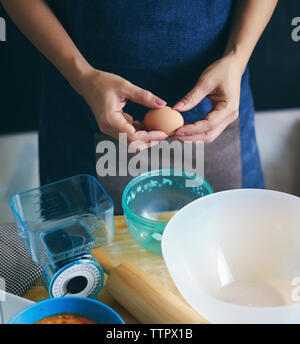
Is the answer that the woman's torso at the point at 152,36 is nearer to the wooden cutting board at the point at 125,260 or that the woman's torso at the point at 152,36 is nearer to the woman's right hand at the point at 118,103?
the woman's right hand at the point at 118,103

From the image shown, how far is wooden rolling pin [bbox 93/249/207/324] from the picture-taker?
64 centimetres

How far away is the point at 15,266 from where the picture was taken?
2.50 ft

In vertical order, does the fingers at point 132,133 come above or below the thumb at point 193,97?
below

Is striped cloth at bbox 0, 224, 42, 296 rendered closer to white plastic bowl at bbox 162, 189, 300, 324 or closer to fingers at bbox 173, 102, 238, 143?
white plastic bowl at bbox 162, 189, 300, 324

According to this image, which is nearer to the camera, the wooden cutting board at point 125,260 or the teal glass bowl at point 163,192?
the wooden cutting board at point 125,260

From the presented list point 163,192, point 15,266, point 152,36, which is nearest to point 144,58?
point 152,36

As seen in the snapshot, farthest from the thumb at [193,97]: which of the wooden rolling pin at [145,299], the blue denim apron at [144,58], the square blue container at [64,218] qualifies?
the wooden rolling pin at [145,299]

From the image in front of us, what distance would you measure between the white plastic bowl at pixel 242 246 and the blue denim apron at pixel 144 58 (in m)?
0.44

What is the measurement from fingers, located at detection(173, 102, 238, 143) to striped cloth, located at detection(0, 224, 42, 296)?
0.42 metres

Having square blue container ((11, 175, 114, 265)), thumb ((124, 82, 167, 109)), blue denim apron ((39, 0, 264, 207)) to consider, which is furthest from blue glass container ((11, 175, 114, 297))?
blue denim apron ((39, 0, 264, 207))

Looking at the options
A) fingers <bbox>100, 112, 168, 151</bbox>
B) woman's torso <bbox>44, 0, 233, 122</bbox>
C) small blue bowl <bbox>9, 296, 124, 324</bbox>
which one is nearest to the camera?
small blue bowl <bbox>9, 296, 124, 324</bbox>

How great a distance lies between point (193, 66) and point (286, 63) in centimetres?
83

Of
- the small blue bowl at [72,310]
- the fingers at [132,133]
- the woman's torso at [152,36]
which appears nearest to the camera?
the small blue bowl at [72,310]

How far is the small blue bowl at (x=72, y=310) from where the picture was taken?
595mm
